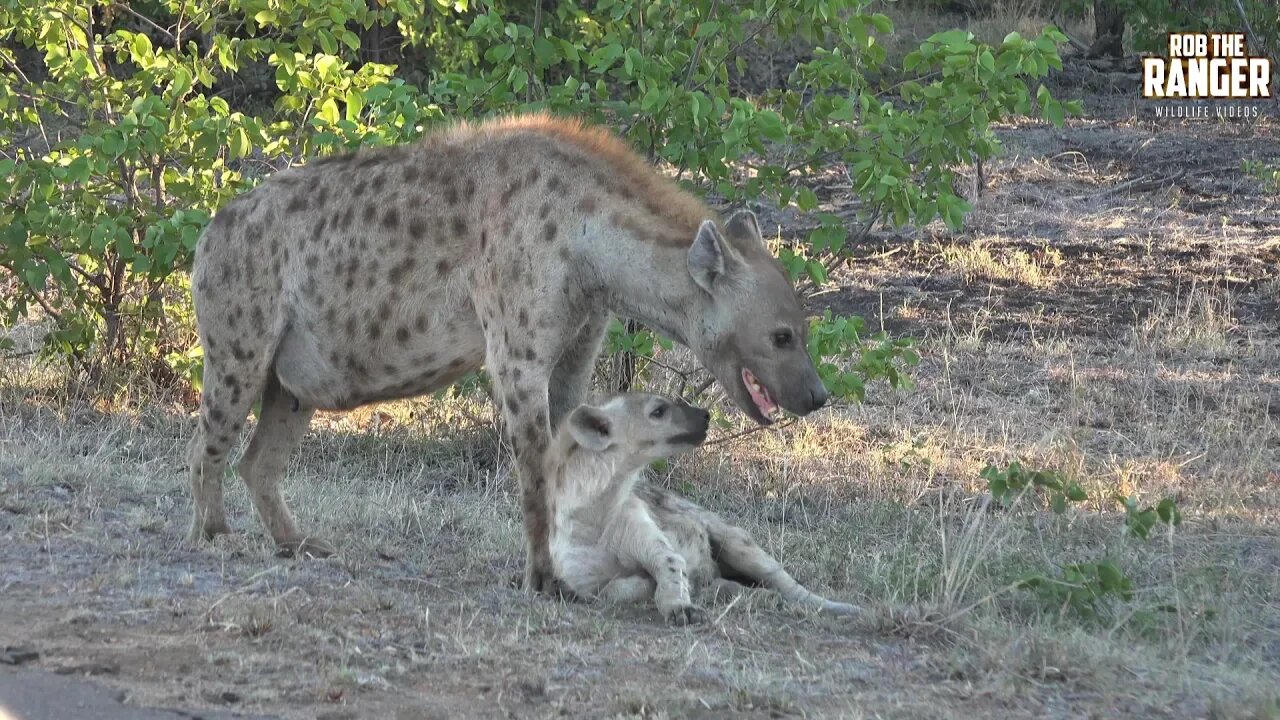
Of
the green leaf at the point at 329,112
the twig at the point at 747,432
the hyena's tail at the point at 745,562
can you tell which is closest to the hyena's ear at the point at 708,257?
the hyena's tail at the point at 745,562

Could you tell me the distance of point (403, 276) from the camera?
5.41 meters

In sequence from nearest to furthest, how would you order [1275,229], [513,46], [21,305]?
[513,46]
[21,305]
[1275,229]

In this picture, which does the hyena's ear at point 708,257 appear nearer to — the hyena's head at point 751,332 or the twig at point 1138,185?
the hyena's head at point 751,332

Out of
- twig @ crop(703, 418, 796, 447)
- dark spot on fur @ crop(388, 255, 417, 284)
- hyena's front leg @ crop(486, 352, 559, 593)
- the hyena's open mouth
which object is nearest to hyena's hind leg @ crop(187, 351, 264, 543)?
dark spot on fur @ crop(388, 255, 417, 284)

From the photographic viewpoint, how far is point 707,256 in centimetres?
493

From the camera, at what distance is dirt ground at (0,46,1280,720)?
13.3ft

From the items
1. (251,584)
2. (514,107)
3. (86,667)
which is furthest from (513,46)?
(86,667)

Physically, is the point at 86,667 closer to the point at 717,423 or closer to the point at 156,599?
the point at 156,599

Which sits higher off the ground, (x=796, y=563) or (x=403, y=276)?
(x=403, y=276)

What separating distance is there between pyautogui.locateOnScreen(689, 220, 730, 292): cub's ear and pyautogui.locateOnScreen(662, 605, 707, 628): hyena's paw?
3.00 feet

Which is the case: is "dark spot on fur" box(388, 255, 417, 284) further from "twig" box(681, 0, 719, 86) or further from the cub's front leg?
"twig" box(681, 0, 719, 86)

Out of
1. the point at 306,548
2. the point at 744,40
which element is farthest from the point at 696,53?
the point at 306,548

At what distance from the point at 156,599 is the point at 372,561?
3.47 feet

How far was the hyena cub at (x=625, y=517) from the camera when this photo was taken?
5.04 metres
